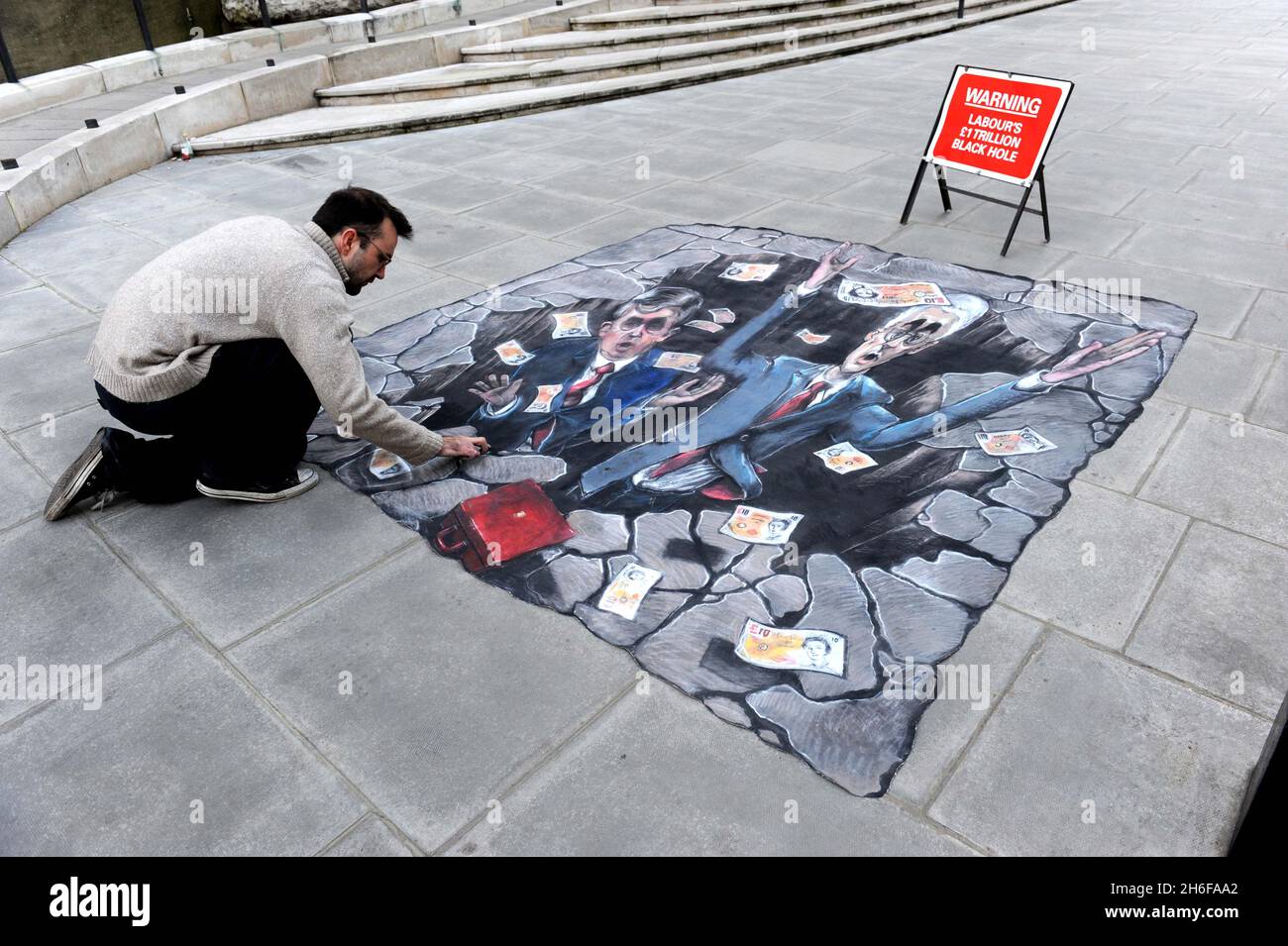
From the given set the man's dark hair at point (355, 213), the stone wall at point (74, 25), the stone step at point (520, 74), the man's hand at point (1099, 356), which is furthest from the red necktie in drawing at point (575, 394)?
the stone wall at point (74, 25)

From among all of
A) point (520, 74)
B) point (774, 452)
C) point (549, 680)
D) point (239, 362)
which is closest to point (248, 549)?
point (239, 362)

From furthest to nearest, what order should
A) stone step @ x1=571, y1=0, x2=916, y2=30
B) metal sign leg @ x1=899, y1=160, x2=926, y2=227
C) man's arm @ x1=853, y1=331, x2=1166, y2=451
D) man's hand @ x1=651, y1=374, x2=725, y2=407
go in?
stone step @ x1=571, y1=0, x2=916, y2=30 < metal sign leg @ x1=899, y1=160, x2=926, y2=227 < man's hand @ x1=651, y1=374, x2=725, y2=407 < man's arm @ x1=853, y1=331, x2=1166, y2=451

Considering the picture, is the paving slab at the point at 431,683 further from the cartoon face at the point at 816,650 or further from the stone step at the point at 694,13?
the stone step at the point at 694,13

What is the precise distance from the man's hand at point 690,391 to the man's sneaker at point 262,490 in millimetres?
1698

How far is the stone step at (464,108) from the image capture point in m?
9.59

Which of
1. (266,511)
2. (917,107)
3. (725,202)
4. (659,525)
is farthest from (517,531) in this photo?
(917,107)

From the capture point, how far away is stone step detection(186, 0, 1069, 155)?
959 centimetres

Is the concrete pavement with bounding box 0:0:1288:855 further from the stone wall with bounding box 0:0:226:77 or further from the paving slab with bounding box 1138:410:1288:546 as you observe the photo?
the stone wall with bounding box 0:0:226:77

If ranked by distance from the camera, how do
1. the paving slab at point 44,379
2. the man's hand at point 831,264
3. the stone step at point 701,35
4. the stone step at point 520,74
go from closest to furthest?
the paving slab at point 44,379 → the man's hand at point 831,264 → the stone step at point 520,74 → the stone step at point 701,35

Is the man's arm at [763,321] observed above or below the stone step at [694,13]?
below

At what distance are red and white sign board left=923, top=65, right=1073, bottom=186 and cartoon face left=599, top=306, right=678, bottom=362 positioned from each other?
2721 millimetres

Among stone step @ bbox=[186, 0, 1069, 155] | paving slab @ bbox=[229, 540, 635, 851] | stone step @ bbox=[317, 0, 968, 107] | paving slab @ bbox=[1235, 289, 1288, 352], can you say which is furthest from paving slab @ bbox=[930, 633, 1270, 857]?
stone step @ bbox=[317, 0, 968, 107]

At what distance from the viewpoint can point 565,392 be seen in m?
4.46

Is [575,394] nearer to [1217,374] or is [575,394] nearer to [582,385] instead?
[582,385]
